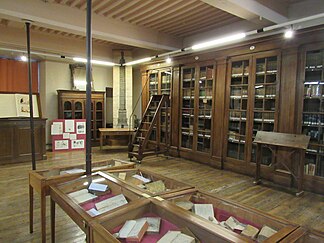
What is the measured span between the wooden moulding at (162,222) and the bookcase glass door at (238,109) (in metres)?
3.88

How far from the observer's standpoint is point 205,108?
19.4ft

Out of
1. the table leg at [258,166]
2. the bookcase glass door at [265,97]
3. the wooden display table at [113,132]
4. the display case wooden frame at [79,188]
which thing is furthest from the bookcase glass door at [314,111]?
the wooden display table at [113,132]

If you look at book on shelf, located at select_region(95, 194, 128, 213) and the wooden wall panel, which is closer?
book on shelf, located at select_region(95, 194, 128, 213)

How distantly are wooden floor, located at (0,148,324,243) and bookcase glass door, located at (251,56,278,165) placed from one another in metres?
0.89

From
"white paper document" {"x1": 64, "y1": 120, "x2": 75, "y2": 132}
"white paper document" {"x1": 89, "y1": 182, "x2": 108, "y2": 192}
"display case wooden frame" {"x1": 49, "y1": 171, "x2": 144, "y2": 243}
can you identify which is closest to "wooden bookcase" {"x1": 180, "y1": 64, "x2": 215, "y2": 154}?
"white paper document" {"x1": 64, "y1": 120, "x2": 75, "y2": 132}

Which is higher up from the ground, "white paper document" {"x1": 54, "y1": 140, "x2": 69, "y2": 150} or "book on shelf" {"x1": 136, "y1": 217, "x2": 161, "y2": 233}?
"book on shelf" {"x1": 136, "y1": 217, "x2": 161, "y2": 233}

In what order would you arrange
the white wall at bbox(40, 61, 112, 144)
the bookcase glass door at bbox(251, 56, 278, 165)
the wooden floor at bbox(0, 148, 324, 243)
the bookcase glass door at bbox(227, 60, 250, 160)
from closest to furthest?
the wooden floor at bbox(0, 148, 324, 243)
the bookcase glass door at bbox(251, 56, 278, 165)
the bookcase glass door at bbox(227, 60, 250, 160)
the white wall at bbox(40, 61, 112, 144)

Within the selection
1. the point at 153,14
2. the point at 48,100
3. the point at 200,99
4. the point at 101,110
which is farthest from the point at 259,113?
the point at 48,100

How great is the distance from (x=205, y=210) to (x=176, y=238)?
401 mm

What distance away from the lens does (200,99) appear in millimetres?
6016

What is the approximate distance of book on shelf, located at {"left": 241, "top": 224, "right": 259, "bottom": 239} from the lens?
1360mm

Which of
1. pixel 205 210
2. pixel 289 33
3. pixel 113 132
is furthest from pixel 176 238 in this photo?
pixel 113 132

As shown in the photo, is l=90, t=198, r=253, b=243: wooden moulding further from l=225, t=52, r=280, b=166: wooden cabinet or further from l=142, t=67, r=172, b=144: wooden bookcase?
l=142, t=67, r=172, b=144: wooden bookcase

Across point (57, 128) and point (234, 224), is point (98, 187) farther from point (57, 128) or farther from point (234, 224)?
point (57, 128)
